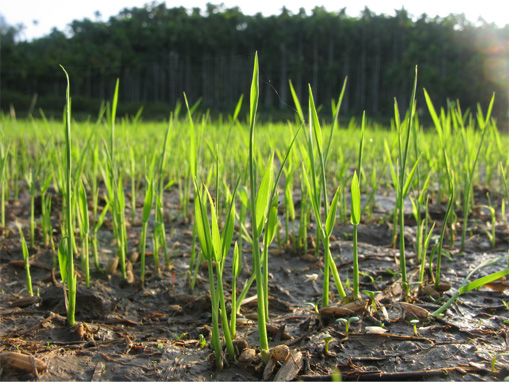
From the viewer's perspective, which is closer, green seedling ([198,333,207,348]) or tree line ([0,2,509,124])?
green seedling ([198,333,207,348])

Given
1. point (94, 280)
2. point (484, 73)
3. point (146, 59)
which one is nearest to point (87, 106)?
point (146, 59)

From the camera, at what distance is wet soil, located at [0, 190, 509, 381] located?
0.63 m

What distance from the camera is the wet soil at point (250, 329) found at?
63 cm

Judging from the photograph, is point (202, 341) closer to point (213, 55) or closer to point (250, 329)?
point (250, 329)

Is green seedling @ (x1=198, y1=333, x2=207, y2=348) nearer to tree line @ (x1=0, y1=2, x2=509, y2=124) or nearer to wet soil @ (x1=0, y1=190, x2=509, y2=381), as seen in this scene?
wet soil @ (x1=0, y1=190, x2=509, y2=381)

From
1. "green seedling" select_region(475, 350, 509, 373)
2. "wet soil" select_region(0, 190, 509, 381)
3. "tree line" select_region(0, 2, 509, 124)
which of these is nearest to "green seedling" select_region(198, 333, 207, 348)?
"wet soil" select_region(0, 190, 509, 381)

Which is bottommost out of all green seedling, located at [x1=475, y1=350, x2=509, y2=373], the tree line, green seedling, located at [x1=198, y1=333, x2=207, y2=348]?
green seedling, located at [x1=198, y1=333, x2=207, y2=348]

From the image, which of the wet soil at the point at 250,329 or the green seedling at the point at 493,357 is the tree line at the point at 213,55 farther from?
the green seedling at the point at 493,357

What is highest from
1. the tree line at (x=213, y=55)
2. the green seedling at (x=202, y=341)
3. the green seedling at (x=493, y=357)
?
the tree line at (x=213, y=55)

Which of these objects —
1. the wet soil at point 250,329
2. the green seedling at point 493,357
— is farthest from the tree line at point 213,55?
the green seedling at point 493,357

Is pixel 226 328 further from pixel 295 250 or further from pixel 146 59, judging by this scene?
pixel 146 59

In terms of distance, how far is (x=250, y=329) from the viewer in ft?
2.72

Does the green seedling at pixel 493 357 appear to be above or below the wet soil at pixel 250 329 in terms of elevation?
above

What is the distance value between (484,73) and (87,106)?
49.3ft
